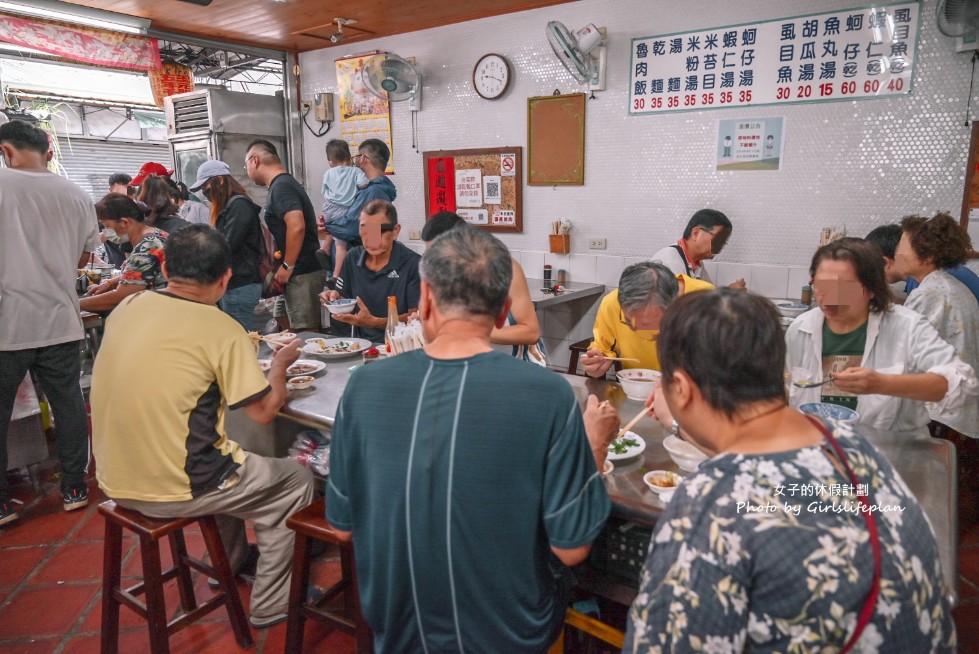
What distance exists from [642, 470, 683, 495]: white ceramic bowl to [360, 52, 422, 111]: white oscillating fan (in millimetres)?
5150

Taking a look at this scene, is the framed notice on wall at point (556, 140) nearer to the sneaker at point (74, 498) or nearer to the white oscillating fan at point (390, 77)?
the white oscillating fan at point (390, 77)

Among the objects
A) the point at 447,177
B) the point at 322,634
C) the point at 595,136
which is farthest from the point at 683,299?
the point at 447,177

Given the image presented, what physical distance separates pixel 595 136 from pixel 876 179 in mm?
2152

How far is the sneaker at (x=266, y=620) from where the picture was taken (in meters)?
2.66

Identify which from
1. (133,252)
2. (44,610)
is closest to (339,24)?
(133,252)

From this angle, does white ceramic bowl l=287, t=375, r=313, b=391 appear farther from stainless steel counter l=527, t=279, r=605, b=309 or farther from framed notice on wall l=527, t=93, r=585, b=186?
framed notice on wall l=527, t=93, r=585, b=186

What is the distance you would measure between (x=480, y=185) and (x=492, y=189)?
145 millimetres

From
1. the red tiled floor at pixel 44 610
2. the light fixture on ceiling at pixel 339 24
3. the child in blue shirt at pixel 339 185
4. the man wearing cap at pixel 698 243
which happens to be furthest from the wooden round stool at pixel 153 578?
the light fixture on ceiling at pixel 339 24

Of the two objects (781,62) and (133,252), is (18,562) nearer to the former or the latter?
(133,252)

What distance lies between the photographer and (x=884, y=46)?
4.11 meters

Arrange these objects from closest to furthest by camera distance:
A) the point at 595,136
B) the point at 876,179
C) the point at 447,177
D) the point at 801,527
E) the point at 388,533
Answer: the point at 801,527, the point at 388,533, the point at 876,179, the point at 595,136, the point at 447,177

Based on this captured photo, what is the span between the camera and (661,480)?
69.6 inches

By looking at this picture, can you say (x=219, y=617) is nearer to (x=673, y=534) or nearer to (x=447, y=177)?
(x=673, y=534)

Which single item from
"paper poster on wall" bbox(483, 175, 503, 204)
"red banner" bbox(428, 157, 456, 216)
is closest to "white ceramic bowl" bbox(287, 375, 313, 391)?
"paper poster on wall" bbox(483, 175, 503, 204)
